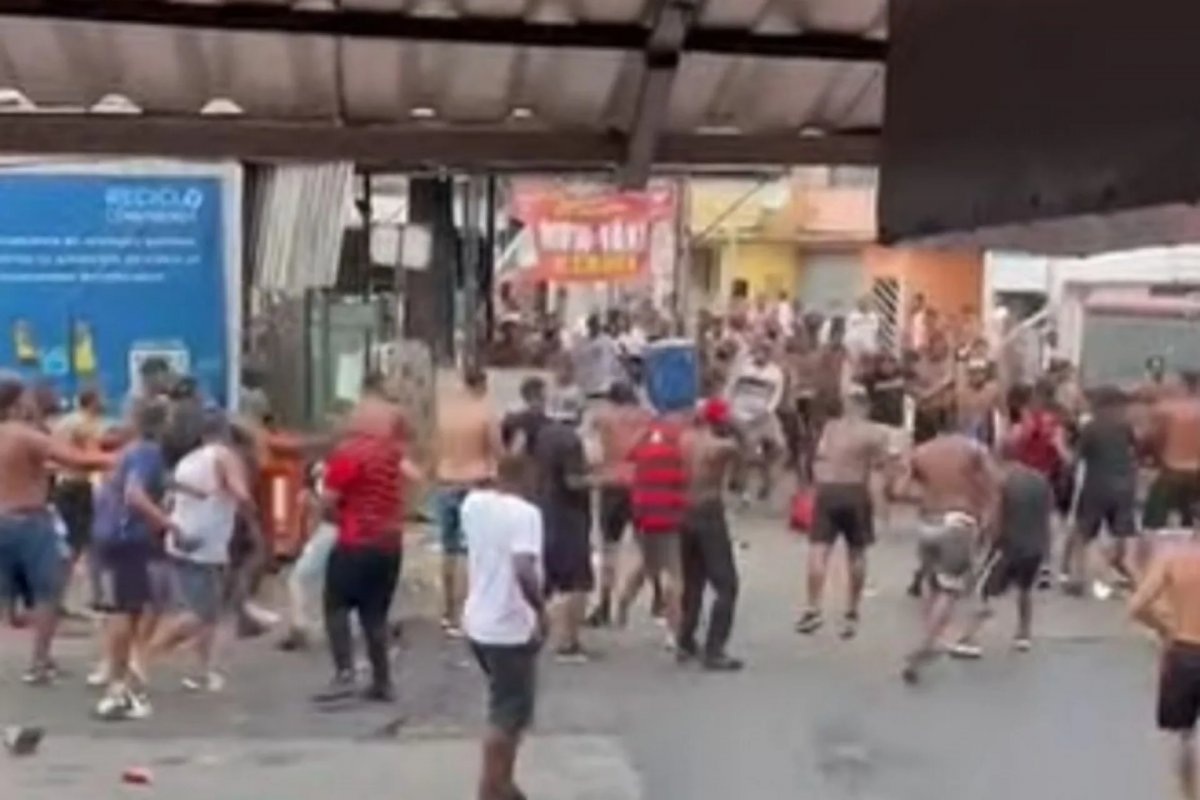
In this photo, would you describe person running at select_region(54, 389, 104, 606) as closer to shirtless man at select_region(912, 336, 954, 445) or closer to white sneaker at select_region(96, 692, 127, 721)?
white sneaker at select_region(96, 692, 127, 721)

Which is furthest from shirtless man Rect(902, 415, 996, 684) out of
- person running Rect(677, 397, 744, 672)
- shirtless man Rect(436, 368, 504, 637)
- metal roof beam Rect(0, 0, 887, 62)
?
metal roof beam Rect(0, 0, 887, 62)

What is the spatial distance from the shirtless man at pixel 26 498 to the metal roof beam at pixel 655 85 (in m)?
8.11

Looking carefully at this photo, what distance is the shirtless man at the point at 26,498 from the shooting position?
14.2 m

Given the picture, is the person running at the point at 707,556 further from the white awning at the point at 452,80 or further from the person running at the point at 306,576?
the white awning at the point at 452,80

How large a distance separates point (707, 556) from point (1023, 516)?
220cm

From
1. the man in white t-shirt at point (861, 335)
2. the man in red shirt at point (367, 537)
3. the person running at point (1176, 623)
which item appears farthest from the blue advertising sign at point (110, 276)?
the man in white t-shirt at point (861, 335)

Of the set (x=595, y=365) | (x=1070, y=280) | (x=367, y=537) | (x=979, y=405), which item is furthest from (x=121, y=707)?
(x=1070, y=280)

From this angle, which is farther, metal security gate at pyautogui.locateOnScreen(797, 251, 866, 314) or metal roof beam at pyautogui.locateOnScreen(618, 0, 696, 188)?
metal security gate at pyautogui.locateOnScreen(797, 251, 866, 314)

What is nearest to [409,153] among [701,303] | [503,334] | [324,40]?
[324,40]

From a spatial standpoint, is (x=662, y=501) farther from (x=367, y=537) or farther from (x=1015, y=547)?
(x=367, y=537)

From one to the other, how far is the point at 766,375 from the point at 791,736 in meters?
15.1

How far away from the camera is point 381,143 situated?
21.1 feet

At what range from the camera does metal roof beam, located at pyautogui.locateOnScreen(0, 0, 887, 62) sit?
204 inches

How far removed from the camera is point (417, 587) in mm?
19734
